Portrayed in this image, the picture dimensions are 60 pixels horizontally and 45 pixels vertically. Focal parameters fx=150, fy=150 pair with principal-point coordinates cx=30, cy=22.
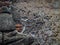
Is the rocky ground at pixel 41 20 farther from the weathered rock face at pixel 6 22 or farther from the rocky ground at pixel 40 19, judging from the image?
the weathered rock face at pixel 6 22

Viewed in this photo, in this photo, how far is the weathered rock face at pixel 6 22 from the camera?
67.4 inches

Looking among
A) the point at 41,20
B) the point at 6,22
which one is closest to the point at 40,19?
the point at 41,20

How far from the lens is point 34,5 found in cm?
197

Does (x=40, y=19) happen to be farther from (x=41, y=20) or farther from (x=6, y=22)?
(x=6, y=22)

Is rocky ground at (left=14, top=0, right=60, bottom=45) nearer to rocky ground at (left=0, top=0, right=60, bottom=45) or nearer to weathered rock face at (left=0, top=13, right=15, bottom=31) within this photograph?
rocky ground at (left=0, top=0, right=60, bottom=45)

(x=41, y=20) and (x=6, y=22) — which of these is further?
(x=41, y=20)

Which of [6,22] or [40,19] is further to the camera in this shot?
[40,19]

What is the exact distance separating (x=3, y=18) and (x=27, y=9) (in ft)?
1.17

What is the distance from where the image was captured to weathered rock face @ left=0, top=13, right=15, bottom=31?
5.62ft

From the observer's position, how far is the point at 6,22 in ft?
5.72

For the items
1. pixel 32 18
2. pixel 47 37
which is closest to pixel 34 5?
pixel 32 18

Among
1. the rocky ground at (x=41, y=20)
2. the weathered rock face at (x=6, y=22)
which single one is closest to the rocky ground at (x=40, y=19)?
the rocky ground at (x=41, y=20)

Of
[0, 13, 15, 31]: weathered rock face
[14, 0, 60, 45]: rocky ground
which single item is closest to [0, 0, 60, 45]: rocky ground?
[14, 0, 60, 45]: rocky ground

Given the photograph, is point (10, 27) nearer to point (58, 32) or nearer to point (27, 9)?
point (27, 9)
